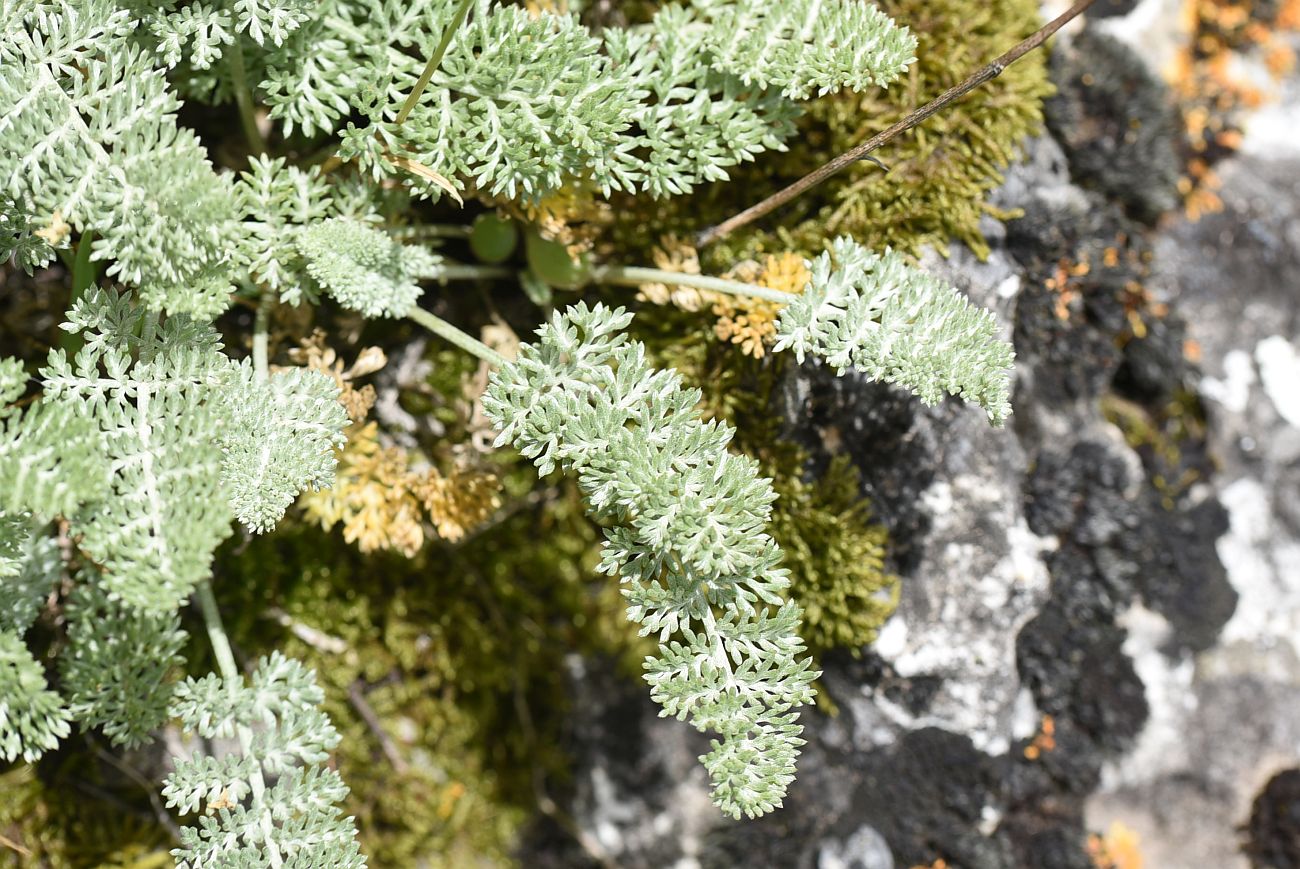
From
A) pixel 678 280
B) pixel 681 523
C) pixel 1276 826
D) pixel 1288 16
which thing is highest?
pixel 1288 16

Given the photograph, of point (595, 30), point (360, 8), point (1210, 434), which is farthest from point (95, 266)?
point (1210, 434)

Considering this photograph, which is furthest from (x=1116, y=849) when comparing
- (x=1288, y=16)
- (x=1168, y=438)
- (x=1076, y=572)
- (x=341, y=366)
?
(x=1288, y=16)

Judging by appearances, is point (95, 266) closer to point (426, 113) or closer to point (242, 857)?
point (426, 113)

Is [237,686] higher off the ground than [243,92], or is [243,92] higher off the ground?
[243,92]

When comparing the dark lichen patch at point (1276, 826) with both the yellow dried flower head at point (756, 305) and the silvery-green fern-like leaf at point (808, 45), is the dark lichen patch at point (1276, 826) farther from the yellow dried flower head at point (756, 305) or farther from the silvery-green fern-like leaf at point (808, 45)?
the silvery-green fern-like leaf at point (808, 45)

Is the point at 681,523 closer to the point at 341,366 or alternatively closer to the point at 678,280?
the point at 678,280

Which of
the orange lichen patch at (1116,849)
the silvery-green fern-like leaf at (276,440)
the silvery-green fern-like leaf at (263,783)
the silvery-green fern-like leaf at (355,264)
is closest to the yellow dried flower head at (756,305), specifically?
the silvery-green fern-like leaf at (355,264)

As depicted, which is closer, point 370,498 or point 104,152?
point 104,152
